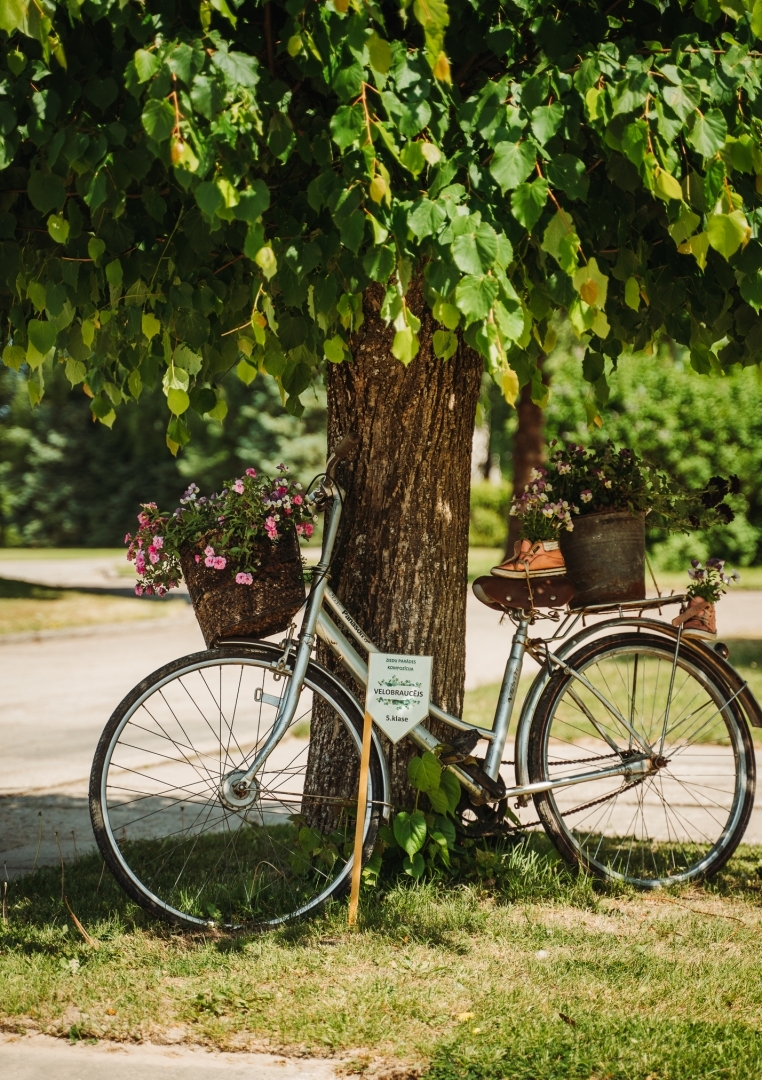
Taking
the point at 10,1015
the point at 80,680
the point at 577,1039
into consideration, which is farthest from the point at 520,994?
the point at 80,680

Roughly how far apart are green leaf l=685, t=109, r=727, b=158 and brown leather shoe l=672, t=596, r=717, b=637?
1.88 metres

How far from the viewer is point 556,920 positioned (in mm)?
3678

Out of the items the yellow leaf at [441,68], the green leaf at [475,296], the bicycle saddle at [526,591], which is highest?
the yellow leaf at [441,68]

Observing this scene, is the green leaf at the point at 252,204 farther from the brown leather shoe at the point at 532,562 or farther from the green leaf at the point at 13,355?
the brown leather shoe at the point at 532,562

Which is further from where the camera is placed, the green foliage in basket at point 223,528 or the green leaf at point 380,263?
the green foliage in basket at point 223,528

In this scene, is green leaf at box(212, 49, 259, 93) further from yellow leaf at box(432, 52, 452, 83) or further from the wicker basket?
the wicker basket

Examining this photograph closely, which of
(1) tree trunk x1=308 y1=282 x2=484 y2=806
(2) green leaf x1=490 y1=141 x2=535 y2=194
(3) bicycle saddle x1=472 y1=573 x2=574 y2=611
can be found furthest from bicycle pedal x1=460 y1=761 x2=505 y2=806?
(2) green leaf x1=490 y1=141 x2=535 y2=194

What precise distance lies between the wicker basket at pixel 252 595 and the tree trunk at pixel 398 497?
1.31ft

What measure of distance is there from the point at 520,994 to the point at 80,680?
302 inches

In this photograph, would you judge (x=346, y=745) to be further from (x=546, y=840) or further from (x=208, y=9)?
(x=208, y=9)

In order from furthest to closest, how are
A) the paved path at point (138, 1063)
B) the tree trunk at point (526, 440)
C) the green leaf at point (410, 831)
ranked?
the tree trunk at point (526, 440), the green leaf at point (410, 831), the paved path at point (138, 1063)

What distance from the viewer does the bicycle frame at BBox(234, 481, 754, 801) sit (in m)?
3.64

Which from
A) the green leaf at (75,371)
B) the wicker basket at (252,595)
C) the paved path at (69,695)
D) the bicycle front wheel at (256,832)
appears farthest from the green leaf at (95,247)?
the paved path at (69,695)

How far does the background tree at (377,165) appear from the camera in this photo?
8.32 feet
